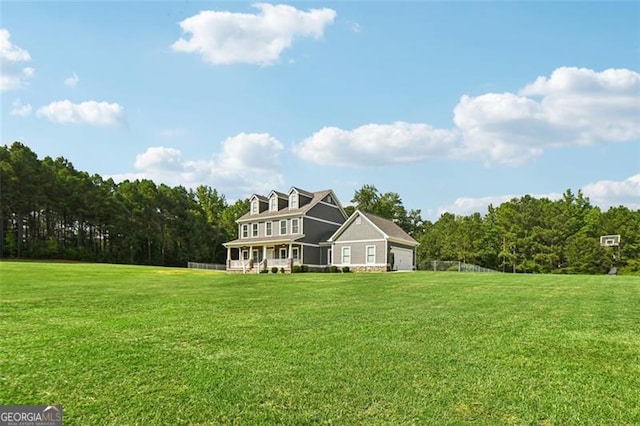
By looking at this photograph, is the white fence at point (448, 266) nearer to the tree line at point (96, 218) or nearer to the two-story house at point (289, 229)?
the two-story house at point (289, 229)

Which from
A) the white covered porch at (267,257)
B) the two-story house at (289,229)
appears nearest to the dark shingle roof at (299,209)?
the two-story house at (289,229)

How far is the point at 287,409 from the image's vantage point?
13.7 ft

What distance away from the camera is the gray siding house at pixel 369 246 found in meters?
29.7

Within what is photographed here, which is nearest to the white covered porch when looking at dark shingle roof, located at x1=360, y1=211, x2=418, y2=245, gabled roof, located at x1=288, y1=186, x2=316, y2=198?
gabled roof, located at x1=288, y1=186, x2=316, y2=198

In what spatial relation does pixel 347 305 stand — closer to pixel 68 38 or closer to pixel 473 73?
pixel 68 38

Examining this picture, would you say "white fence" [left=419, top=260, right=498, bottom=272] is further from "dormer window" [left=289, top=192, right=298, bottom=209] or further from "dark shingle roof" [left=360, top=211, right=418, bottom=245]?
"dormer window" [left=289, top=192, right=298, bottom=209]

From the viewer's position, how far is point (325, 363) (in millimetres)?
5477

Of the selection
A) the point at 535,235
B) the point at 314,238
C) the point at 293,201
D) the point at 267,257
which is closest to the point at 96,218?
the point at 267,257

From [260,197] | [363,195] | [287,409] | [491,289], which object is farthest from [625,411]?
[363,195]

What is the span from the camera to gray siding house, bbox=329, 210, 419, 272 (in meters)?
29.7

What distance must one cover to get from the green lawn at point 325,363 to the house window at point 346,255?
70.3 ft

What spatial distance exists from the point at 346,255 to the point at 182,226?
32.9 meters

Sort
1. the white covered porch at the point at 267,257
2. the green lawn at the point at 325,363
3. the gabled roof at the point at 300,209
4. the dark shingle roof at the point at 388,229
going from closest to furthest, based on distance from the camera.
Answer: the green lawn at the point at 325,363
the dark shingle roof at the point at 388,229
the white covered porch at the point at 267,257
the gabled roof at the point at 300,209

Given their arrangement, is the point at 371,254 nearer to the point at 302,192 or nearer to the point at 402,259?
the point at 402,259
